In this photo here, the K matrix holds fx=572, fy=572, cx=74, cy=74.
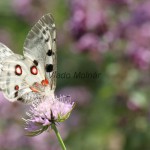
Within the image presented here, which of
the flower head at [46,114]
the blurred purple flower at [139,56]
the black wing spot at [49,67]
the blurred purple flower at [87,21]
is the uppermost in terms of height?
the black wing spot at [49,67]

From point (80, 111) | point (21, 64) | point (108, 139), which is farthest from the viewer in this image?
point (80, 111)

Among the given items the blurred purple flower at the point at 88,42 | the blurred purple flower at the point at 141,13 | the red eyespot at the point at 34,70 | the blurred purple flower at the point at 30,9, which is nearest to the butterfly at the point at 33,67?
the red eyespot at the point at 34,70

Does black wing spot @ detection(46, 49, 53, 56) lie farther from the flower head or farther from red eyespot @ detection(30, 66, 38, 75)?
the flower head

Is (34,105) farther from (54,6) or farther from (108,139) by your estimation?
(54,6)

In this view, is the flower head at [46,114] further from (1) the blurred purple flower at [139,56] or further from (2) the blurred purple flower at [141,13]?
(2) the blurred purple flower at [141,13]

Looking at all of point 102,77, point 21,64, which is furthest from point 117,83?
point 21,64

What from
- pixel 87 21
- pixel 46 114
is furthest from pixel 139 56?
pixel 46 114

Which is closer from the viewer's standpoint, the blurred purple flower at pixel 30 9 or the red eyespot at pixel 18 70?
the red eyespot at pixel 18 70
